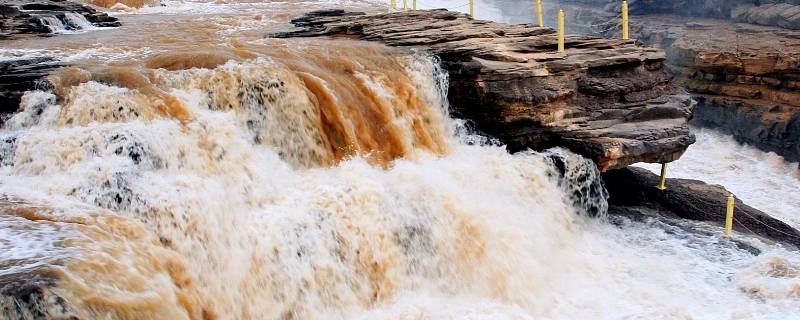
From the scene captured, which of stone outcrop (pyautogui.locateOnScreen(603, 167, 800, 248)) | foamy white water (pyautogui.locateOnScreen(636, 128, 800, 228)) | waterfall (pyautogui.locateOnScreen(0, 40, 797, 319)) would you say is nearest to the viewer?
waterfall (pyautogui.locateOnScreen(0, 40, 797, 319))

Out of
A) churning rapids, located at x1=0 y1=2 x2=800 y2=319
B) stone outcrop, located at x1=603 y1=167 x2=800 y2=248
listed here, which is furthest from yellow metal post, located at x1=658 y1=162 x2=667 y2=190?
churning rapids, located at x1=0 y1=2 x2=800 y2=319

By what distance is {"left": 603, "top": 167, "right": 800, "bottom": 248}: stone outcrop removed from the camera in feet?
32.7

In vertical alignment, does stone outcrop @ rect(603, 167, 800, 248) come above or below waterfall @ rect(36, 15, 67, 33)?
below

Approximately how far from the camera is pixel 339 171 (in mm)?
7320

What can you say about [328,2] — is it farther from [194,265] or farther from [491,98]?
[194,265]

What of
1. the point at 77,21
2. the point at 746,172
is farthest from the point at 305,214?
the point at 746,172

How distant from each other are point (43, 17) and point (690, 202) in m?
11.4

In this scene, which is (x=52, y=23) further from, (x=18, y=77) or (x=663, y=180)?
(x=663, y=180)

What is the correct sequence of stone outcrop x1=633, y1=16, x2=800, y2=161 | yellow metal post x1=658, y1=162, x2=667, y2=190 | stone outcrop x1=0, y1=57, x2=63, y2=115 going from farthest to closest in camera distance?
stone outcrop x1=633, y1=16, x2=800, y2=161, yellow metal post x1=658, y1=162, x2=667, y2=190, stone outcrop x1=0, y1=57, x2=63, y2=115

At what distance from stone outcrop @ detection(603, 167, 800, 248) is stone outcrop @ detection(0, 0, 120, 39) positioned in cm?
987

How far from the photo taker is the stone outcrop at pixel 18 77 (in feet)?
22.2

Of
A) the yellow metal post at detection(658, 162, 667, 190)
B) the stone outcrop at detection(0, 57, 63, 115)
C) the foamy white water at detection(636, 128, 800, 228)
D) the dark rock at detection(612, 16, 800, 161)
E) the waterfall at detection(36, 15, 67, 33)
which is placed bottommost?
the foamy white water at detection(636, 128, 800, 228)

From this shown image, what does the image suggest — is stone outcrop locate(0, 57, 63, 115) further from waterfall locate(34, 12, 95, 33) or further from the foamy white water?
the foamy white water

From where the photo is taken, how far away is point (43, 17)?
36.8ft
